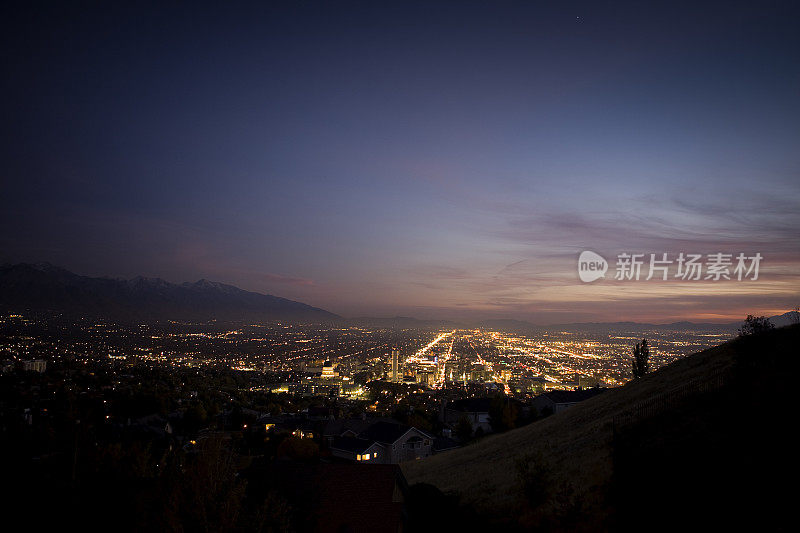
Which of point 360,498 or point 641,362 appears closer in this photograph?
A: point 360,498

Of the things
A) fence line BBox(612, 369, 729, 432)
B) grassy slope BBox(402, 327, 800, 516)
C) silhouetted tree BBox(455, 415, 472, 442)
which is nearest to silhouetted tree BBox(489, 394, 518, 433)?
silhouetted tree BBox(455, 415, 472, 442)

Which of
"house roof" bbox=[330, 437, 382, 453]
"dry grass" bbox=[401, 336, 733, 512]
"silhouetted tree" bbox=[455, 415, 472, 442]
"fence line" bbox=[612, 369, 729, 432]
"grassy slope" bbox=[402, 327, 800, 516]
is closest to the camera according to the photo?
"grassy slope" bbox=[402, 327, 800, 516]

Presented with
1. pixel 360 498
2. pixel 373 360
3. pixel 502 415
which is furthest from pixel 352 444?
pixel 373 360

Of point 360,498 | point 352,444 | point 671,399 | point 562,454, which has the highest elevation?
point 671,399

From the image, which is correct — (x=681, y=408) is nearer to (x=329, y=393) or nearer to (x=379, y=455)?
(x=379, y=455)

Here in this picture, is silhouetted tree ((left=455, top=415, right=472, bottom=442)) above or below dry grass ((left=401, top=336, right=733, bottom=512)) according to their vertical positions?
below

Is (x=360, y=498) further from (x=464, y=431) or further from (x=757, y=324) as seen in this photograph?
(x=464, y=431)

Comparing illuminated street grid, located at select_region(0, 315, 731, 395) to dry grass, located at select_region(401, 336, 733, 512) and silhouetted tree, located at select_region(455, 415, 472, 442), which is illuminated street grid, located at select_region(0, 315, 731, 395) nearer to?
silhouetted tree, located at select_region(455, 415, 472, 442)

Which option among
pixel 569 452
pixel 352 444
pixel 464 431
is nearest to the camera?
pixel 569 452

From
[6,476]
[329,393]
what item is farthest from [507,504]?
[329,393]
